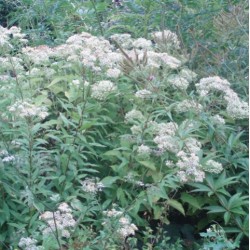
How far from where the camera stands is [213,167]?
127 inches

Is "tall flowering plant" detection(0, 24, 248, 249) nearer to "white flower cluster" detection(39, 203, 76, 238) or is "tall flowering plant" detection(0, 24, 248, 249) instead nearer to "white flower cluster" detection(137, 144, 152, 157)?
"white flower cluster" detection(137, 144, 152, 157)

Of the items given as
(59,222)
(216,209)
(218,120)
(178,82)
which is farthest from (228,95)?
(59,222)

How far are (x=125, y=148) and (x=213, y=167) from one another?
506mm

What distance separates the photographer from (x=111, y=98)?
3.85 metres

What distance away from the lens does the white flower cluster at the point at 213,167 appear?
3.19m

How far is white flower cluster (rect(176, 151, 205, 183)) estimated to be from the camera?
9.59ft

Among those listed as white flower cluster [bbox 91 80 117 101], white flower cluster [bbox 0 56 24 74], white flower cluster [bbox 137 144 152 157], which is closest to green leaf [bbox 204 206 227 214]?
white flower cluster [bbox 137 144 152 157]

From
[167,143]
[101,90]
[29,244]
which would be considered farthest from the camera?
[101,90]

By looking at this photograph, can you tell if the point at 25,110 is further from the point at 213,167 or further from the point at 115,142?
the point at 213,167

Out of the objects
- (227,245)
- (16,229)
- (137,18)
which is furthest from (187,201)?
(137,18)

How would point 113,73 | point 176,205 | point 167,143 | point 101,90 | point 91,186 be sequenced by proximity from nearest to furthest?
point 91,186, point 167,143, point 176,205, point 101,90, point 113,73

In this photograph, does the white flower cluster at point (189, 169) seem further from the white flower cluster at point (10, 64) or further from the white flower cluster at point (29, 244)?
the white flower cluster at point (10, 64)

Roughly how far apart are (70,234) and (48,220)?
176 mm

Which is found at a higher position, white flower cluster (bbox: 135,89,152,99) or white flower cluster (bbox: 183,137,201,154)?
white flower cluster (bbox: 135,89,152,99)
